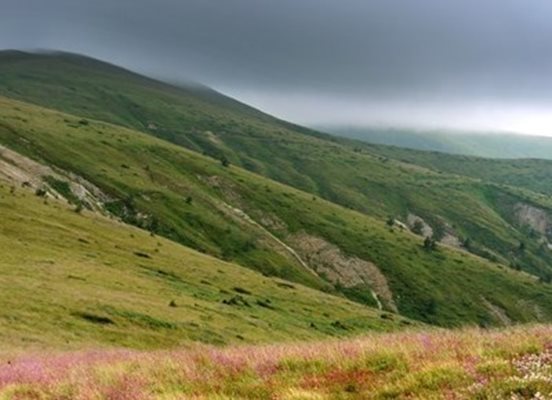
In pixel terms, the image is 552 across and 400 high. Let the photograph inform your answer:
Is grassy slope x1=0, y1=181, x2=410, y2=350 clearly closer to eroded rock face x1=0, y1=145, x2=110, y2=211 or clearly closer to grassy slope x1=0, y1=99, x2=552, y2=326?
eroded rock face x1=0, y1=145, x2=110, y2=211

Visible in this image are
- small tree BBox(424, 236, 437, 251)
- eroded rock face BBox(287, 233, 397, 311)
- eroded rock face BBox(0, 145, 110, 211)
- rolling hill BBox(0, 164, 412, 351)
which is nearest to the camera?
rolling hill BBox(0, 164, 412, 351)

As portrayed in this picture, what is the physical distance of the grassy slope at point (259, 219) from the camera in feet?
436

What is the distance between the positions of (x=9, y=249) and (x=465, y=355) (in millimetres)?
58489

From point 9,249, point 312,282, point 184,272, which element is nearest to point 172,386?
point 9,249

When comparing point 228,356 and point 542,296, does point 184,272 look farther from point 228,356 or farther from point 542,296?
point 542,296

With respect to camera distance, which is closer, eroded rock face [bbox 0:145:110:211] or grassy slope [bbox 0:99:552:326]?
eroded rock face [bbox 0:145:110:211]

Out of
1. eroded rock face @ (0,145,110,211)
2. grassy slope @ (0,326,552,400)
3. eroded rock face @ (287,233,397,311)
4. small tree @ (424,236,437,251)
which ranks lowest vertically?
eroded rock face @ (287,233,397,311)

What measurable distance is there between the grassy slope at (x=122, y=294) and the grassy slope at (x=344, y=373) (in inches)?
951

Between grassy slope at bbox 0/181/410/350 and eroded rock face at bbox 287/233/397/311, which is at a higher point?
grassy slope at bbox 0/181/410/350

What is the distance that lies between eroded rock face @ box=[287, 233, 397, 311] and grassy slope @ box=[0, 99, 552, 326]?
213 cm

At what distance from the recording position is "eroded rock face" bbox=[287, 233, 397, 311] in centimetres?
13762

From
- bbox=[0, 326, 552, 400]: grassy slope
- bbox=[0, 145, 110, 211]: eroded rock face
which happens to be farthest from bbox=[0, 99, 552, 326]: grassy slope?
bbox=[0, 326, 552, 400]: grassy slope

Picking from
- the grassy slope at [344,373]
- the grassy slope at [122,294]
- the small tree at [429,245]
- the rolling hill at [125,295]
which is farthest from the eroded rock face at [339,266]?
the grassy slope at [344,373]

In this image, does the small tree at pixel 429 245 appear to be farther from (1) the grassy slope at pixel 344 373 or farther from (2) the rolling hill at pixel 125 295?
(1) the grassy slope at pixel 344 373
